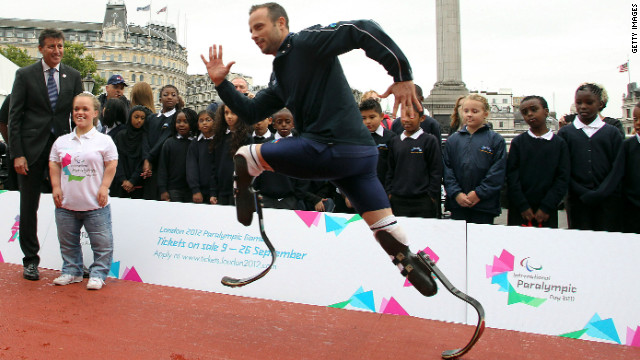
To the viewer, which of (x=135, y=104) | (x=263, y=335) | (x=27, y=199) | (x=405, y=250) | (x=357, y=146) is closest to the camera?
(x=357, y=146)

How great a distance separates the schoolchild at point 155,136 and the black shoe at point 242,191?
166 inches

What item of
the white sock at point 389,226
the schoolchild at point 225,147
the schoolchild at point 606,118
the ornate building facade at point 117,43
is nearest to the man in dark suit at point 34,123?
the schoolchild at point 225,147

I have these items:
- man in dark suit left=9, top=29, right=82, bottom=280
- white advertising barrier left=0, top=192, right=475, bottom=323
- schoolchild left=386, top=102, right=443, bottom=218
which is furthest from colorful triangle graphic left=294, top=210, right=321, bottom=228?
man in dark suit left=9, top=29, right=82, bottom=280

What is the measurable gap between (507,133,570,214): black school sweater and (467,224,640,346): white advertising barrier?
4.15 ft

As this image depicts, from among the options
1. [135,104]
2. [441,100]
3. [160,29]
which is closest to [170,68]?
[160,29]

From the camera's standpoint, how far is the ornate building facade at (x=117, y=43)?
374 ft

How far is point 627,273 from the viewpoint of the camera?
168 inches

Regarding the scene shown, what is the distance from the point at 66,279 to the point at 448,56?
2470 centimetres

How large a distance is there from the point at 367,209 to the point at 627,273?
2.40 m

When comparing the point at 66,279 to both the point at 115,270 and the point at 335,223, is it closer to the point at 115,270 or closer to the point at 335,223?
the point at 115,270

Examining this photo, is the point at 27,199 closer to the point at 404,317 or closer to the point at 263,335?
the point at 263,335

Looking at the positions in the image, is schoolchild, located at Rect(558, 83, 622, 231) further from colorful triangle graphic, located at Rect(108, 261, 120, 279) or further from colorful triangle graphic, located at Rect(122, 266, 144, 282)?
colorful triangle graphic, located at Rect(108, 261, 120, 279)

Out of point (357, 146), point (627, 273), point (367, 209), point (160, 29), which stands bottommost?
point (627, 273)

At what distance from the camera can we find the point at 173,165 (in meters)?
7.14
